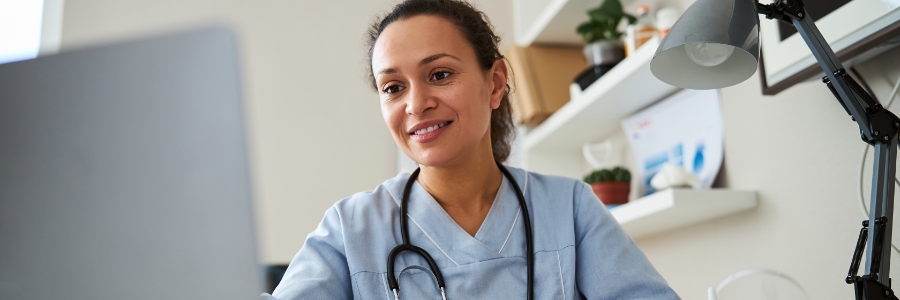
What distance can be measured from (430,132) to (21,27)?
2.21 metres

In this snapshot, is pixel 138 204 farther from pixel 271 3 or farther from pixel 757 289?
pixel 271 3

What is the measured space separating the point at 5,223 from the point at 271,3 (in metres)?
2.38

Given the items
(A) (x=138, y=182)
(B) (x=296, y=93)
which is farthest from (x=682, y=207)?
(B) (x=296, y=93)

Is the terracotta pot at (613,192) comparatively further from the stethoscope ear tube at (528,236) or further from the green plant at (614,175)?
the stethoscope ear tube at (528,236)

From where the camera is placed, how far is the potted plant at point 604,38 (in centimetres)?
185

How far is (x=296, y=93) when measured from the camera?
2646 mm

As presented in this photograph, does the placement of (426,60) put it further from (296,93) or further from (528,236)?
(296,93)

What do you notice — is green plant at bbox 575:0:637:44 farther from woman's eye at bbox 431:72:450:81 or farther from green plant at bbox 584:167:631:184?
woman's eye at bbox 431:72:450:81

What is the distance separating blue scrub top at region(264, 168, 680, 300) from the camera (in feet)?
3.43

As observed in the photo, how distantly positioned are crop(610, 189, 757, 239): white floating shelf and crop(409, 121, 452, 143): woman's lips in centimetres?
60

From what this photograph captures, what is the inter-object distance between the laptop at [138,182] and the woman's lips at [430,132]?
0.70 metres

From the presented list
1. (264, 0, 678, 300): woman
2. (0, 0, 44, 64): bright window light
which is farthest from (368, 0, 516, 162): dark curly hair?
(0, 0, 44, 64): bright window light

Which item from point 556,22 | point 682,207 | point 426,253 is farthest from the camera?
point 556,22

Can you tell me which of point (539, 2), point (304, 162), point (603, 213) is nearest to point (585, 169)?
point (539, 2)
